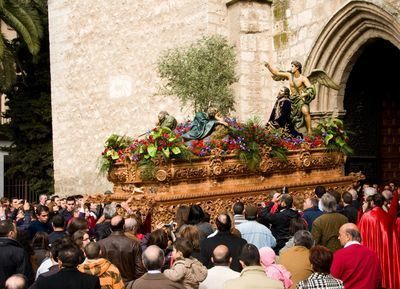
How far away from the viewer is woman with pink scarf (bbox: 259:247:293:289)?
531 cm

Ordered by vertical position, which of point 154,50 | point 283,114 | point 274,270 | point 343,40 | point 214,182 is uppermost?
point 154,50

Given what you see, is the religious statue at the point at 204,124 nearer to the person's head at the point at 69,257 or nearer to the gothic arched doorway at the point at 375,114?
the gothic arched doorway at the point at 375,114

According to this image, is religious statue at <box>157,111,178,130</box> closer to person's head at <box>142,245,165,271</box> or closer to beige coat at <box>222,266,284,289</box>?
person's head at <box>142,245,165,271</box>

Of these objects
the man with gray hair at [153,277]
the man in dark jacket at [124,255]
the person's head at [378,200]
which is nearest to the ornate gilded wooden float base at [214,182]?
the person's head at [378,200]

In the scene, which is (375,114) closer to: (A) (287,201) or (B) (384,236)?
(A) (287,201)

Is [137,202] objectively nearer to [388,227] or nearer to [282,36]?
[388,227]

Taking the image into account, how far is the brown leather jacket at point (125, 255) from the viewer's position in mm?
6250

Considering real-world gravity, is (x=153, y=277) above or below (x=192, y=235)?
below

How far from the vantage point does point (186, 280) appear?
16.6ft

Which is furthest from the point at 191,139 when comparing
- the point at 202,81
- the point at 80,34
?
the point at 80,34

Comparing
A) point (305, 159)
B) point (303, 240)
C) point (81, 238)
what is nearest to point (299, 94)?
point (305, 159)

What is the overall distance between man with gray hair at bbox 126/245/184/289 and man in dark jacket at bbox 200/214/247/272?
1.35 meters

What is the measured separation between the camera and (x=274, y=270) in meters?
5.36

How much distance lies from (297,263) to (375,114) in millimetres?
12045
